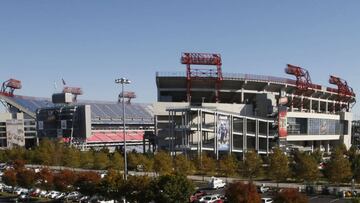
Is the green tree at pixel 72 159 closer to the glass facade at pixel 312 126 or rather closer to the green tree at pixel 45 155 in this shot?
the green tree at pixel 45 155

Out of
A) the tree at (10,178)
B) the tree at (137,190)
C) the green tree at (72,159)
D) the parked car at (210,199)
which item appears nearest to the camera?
the tree at (137,190)

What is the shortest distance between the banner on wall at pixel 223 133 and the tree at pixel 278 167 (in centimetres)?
2438

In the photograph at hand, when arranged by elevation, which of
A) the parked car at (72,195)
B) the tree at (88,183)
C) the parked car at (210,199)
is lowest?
the parked car at (72,195)

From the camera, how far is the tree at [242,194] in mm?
35719

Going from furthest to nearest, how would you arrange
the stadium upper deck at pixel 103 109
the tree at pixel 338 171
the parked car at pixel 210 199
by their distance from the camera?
the stadium upper deck at pixel 103 109
the tree at pixel 338 171
the parked car at pixel 210 199

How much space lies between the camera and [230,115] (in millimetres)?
91062

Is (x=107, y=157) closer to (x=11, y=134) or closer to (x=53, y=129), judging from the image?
(x=53, y=129)

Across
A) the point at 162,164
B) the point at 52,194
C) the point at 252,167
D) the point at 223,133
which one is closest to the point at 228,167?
the point at 252,167

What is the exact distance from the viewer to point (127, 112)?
18112 cm

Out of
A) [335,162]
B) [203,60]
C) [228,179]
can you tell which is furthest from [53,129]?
[335,162]

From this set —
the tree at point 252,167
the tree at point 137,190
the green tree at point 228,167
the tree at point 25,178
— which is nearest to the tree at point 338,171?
the tree at point 252,167

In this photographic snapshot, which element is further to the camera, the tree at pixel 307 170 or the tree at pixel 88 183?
the tree at pixel 307 170

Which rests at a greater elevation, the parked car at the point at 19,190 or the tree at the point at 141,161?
the tree at the point at 141,161

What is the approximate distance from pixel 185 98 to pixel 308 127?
31.5 m
